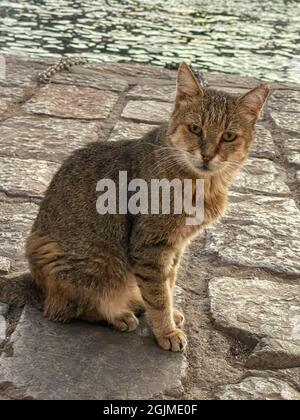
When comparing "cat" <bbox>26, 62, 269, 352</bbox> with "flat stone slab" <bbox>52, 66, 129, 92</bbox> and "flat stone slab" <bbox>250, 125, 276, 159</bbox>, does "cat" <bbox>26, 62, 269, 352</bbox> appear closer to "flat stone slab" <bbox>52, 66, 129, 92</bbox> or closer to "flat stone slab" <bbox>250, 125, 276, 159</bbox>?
"flat stone slab" <bbox>250, 125, 276, 159</bbox>

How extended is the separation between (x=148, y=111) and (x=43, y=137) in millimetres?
1093

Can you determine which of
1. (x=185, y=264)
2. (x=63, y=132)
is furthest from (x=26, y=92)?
(x=185, y=264)

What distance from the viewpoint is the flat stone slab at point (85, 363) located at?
218 centimetres

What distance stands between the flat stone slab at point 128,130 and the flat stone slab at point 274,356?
7.66ft

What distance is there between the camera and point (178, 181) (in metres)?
2.66

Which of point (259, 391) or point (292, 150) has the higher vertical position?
point (259, 391)

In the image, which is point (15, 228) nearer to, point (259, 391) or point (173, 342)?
point (173, 342)

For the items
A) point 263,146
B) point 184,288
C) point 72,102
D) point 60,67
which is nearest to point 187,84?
point 184,288

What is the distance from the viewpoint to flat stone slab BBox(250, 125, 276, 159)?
4.55 meters

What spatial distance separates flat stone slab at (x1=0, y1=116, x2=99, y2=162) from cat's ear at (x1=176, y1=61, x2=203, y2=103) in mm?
1572

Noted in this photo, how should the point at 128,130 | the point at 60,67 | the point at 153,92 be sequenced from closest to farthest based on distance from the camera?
the point at 128,130
the point at 153,92
the point at 60,67

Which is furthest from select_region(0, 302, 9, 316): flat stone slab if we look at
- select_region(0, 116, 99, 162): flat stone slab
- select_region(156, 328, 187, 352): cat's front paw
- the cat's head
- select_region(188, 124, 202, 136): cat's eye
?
select_region(0, 116, 99, 162): flat stone slab

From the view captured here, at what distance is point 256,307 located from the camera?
2781 millimetres

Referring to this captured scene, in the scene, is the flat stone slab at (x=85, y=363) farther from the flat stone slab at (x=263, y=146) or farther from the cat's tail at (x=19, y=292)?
the flat stone slab at (x=263, y=146)
